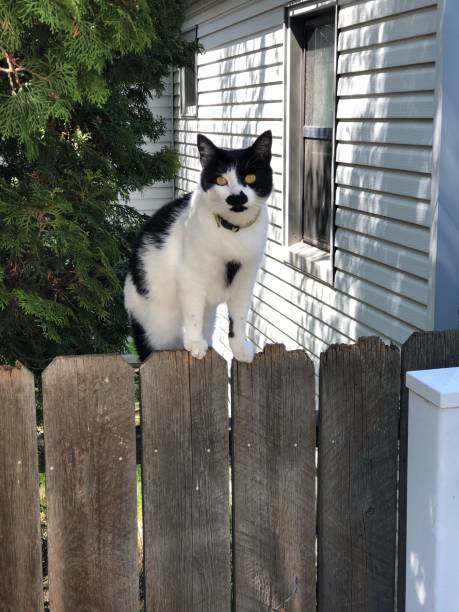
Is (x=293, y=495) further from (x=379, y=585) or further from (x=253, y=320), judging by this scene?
(x=253, y=320)

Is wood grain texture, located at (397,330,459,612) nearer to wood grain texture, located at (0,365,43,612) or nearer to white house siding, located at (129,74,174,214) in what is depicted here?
wood grain texture, located at (0,365,43,612)

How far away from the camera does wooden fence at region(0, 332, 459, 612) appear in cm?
221

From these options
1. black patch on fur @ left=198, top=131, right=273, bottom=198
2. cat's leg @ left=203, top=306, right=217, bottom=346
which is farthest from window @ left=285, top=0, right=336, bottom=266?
black patch on fur @ left=198, top=131, right=273, bottom=198

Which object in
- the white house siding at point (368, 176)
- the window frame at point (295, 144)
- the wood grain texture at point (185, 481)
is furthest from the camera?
the window frame at point (295, 144)

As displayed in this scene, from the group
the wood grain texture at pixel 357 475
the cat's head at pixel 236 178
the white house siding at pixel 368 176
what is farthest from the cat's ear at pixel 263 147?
the white house siding at pixel 368 176

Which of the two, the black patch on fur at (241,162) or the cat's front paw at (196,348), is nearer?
the cat's front paw at (196,348)

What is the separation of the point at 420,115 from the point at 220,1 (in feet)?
17.9

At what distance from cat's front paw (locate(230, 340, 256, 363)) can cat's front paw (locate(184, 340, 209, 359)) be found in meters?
0.11

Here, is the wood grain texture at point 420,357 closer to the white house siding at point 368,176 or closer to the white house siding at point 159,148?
the white house siding at point 368,176

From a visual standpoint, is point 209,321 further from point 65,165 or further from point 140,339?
point 65,165

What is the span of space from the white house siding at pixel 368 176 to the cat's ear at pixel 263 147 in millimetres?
1765

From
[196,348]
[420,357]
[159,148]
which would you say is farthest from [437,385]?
[159,148]

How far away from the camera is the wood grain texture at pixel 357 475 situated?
2.38 m

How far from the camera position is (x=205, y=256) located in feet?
8.09
